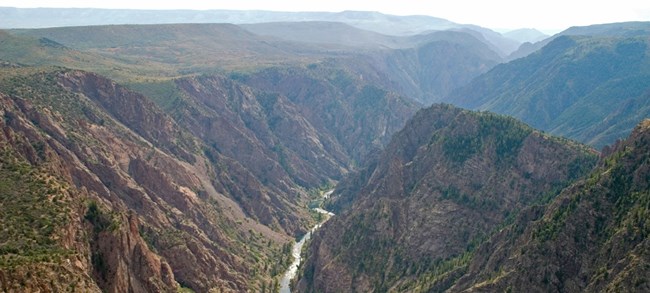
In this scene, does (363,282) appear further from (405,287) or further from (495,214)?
(495,214)

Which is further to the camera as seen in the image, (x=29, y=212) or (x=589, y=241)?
(x=589, y=241)

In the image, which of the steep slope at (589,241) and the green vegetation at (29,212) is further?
the steep slope at (589,241)

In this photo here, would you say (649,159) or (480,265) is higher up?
(649,159)

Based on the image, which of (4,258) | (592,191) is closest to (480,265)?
(592,191)

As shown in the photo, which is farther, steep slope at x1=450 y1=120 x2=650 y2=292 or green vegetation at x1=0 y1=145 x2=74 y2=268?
steep slope at x1=450 y1=120 x2=650 y2=292

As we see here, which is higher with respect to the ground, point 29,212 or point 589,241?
point 29,212

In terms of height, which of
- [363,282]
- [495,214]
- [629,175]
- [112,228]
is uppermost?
[629,175]

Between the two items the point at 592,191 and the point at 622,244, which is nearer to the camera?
the point at 622,244

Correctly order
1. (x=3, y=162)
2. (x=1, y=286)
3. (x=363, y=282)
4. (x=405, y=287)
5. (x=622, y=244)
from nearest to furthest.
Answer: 1. (x=1, y=286)
2. (x=622, y=244)
3. (x=3, y=162)
4. (x=405, y=287)
5. (x=363, y=282)
